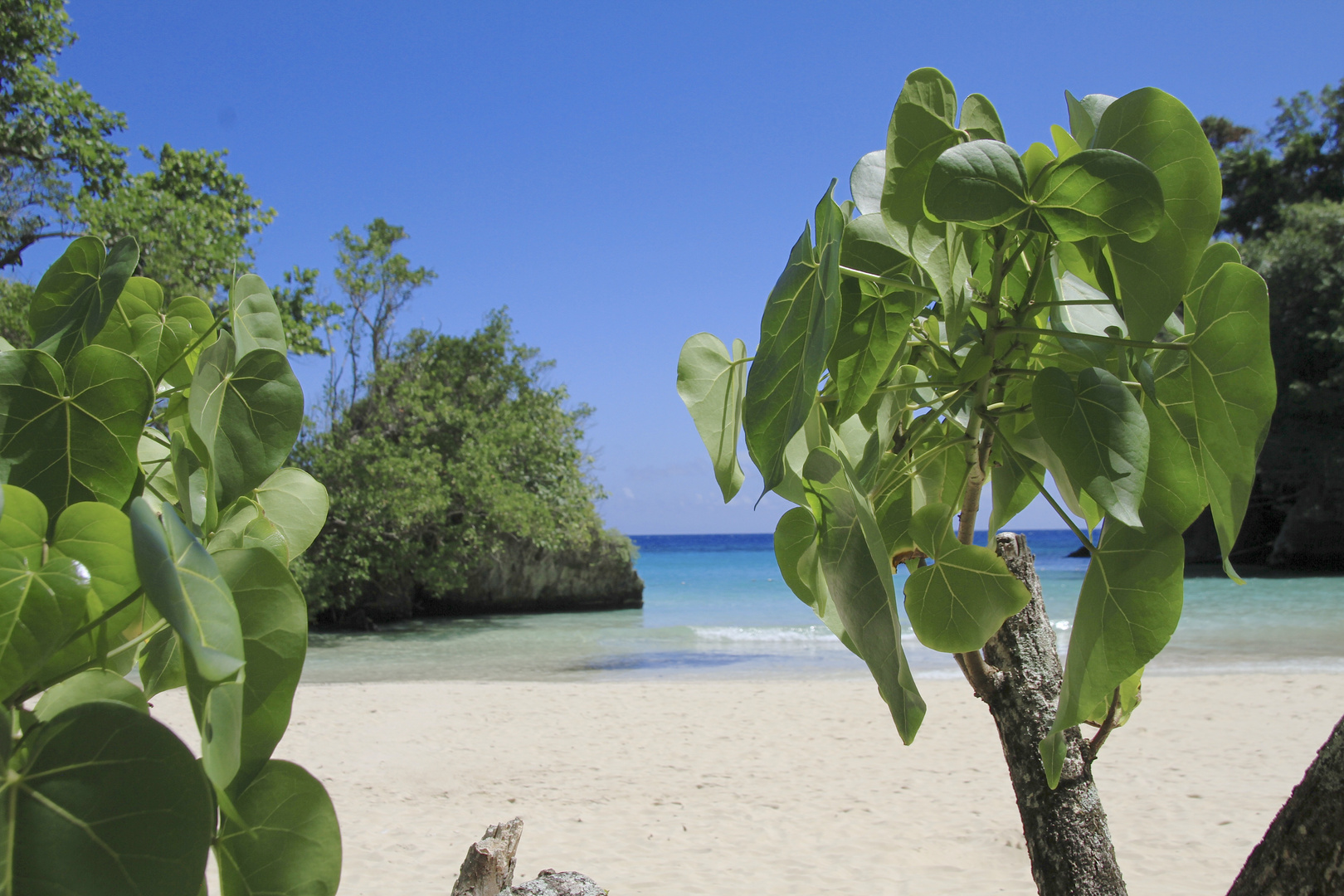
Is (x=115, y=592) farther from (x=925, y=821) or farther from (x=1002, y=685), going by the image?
(x=925, y=821)

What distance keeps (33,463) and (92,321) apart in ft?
0.45

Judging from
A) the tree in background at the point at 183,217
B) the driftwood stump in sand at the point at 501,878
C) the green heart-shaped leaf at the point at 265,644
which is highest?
the tree in background at the point at 183,217

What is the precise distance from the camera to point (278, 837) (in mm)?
365

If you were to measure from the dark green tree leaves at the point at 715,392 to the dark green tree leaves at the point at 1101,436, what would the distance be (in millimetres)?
198

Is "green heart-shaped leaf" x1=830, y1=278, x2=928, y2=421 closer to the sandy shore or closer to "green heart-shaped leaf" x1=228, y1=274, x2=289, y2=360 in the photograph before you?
"green heart-shaped leaf" x1=228, y1=274, x2=289, y2=360

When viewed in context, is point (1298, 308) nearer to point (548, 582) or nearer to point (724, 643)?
point (724, 643)

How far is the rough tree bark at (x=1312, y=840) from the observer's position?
81cm

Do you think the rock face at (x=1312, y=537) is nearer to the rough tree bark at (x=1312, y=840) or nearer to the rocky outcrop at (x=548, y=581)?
the rocky outcrop at (x=548, y=581)

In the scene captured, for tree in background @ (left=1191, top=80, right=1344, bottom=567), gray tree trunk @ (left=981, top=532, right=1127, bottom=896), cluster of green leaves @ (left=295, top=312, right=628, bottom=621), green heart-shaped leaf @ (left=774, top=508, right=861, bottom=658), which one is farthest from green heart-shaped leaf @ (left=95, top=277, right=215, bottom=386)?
tree in background @ (left=1191, top=80, right=1344, bottom=567)

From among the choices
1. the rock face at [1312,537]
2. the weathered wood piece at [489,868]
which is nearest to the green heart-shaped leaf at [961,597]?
the weathered wood piece at [489,868]

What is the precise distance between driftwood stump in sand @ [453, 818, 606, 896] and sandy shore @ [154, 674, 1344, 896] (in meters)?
2.50

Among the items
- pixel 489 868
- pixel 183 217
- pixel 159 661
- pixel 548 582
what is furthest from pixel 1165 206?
pixel 548 582

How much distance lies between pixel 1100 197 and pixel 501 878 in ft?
7.24

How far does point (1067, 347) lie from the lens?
57 centimetres
